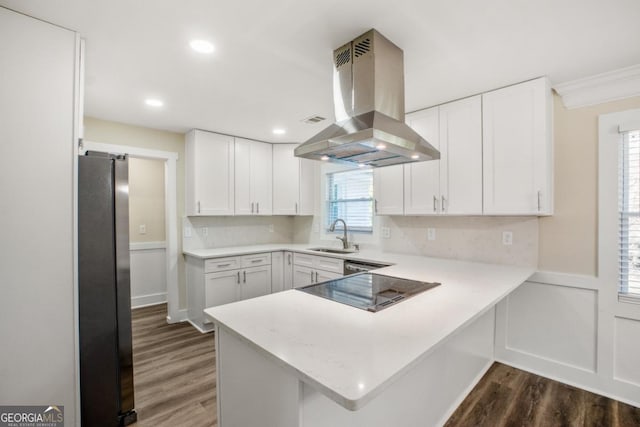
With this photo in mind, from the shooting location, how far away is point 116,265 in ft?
5.85

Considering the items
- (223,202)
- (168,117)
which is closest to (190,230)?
(223,202)

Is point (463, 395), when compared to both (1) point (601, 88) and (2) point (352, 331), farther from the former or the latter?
(1) point (601, 88)

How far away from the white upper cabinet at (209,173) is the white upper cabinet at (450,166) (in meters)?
2.21

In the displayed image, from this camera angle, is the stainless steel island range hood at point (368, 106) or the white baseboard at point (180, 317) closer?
the stainless steel island range hood at point (368, 106)

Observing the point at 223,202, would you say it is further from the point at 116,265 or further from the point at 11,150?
the point at 11,150

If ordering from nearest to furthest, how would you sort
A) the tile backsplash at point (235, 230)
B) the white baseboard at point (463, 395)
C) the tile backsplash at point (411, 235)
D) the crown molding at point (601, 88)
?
the white baseboard at point (463, 395)
the crown molding at point (601, 88)
the tile backsplash at point (411, 235)
the tile backsplash at point (235, 230)

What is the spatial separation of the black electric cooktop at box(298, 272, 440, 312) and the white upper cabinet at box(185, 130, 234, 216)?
7.20 feet

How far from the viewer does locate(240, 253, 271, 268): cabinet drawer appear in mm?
3545

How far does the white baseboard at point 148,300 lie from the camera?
427 cm

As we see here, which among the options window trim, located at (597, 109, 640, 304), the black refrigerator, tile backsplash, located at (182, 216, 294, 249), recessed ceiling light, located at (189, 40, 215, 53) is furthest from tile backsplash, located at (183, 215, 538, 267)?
recessed ceiling light, located at (189, 40, 215, 53)

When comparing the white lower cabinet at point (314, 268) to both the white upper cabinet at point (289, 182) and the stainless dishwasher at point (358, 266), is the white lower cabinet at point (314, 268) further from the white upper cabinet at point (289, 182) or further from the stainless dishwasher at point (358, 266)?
the white upper cabinet at point (289, 182)

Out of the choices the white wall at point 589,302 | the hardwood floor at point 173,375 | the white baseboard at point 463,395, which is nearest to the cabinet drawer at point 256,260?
the hardwood floor at point 173,375

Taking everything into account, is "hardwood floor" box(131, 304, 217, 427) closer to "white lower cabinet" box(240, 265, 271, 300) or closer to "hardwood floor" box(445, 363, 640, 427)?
"white lower cabinet" box(240, 265, 271, 300)

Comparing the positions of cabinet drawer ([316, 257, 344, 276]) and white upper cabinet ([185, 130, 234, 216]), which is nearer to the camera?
cabinet drawer ([316, 257, 344, 276])
